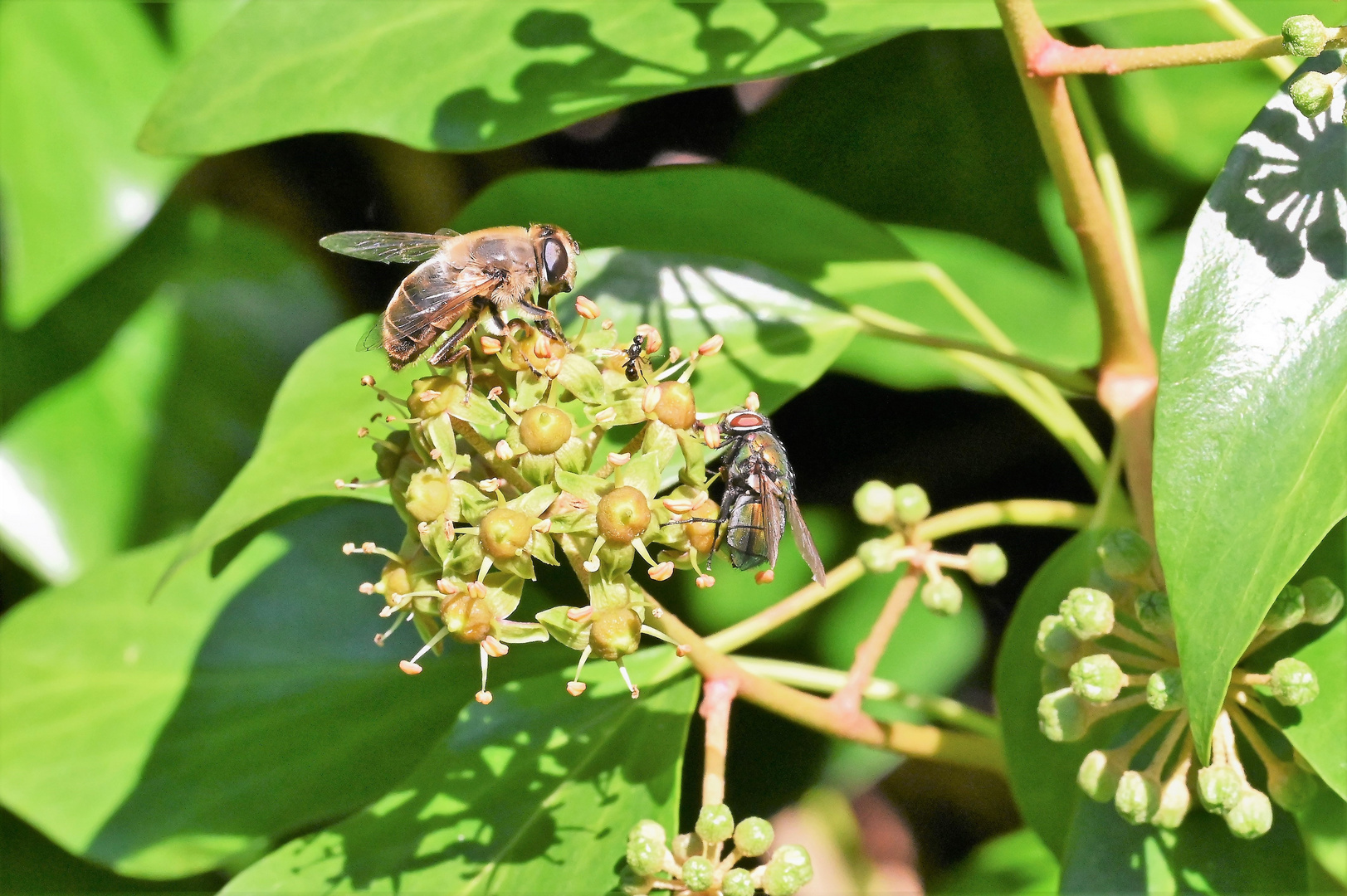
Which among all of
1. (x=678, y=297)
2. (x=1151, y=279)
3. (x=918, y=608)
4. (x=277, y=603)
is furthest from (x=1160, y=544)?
(x=277, y=603)

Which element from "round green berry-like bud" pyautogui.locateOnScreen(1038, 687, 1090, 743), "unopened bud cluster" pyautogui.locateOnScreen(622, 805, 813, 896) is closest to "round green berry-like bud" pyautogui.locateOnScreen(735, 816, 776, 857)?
"unopened bud cluster" pyautogui.locateOnScreen(622, 805, 813, 896)

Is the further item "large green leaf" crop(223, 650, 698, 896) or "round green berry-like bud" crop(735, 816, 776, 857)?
"large green leaf" crop(223, 650, 698, 896)

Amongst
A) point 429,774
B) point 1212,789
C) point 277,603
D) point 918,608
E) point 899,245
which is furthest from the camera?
point 918,608

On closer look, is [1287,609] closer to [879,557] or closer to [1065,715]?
[1065,715]

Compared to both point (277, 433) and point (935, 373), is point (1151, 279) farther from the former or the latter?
point (277, 433)

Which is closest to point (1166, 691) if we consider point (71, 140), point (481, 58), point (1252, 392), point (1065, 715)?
point (1065, 715)

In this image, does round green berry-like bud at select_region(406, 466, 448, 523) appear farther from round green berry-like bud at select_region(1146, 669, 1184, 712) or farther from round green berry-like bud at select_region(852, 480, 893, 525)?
round green berry-like bud at select_region(1146, 669, 1184, 712)

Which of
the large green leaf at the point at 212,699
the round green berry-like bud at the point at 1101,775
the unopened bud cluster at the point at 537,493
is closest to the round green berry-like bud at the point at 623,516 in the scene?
the unopened bud cluster at the point at 537,493
